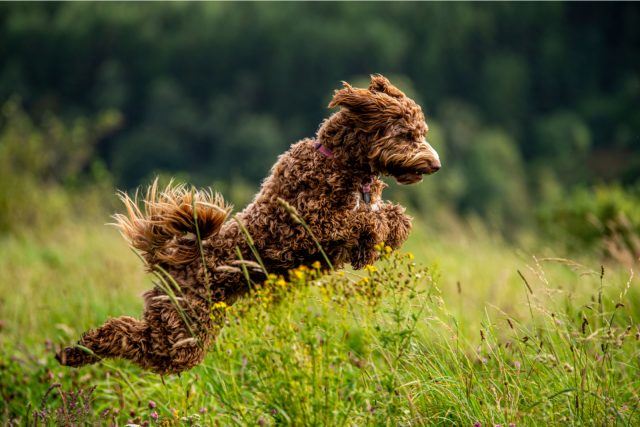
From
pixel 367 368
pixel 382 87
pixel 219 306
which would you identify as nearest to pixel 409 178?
pixel 382 87

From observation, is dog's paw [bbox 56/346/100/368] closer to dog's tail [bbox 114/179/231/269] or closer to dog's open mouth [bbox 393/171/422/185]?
dog's tail [bbox 114/179/231/269]

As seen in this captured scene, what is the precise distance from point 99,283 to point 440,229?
6.59 meters

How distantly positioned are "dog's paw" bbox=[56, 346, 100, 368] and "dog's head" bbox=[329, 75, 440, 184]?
1.58 meters

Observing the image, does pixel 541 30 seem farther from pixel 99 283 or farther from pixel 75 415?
pixel 75 415

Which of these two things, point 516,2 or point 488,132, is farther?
point 516,2

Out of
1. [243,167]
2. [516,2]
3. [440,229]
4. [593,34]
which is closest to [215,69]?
[243,167]

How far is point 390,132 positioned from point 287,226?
622 millimetres

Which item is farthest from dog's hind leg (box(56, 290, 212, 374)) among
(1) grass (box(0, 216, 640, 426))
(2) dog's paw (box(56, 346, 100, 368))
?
(1) grass (box(0, 216, 640, 426))

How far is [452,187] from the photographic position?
34.1 m

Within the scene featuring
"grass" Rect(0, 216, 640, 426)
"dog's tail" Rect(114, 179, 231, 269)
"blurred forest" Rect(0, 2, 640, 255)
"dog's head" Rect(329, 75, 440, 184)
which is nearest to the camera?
"grass" Rect(0, 216, 640, 426)

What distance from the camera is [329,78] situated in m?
42.0

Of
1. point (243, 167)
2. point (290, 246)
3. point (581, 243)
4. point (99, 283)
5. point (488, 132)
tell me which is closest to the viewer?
point (290, 246)

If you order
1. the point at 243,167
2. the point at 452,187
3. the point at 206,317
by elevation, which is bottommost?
the point at 206,317

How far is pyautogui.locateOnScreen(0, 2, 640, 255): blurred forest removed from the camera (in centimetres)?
3931
